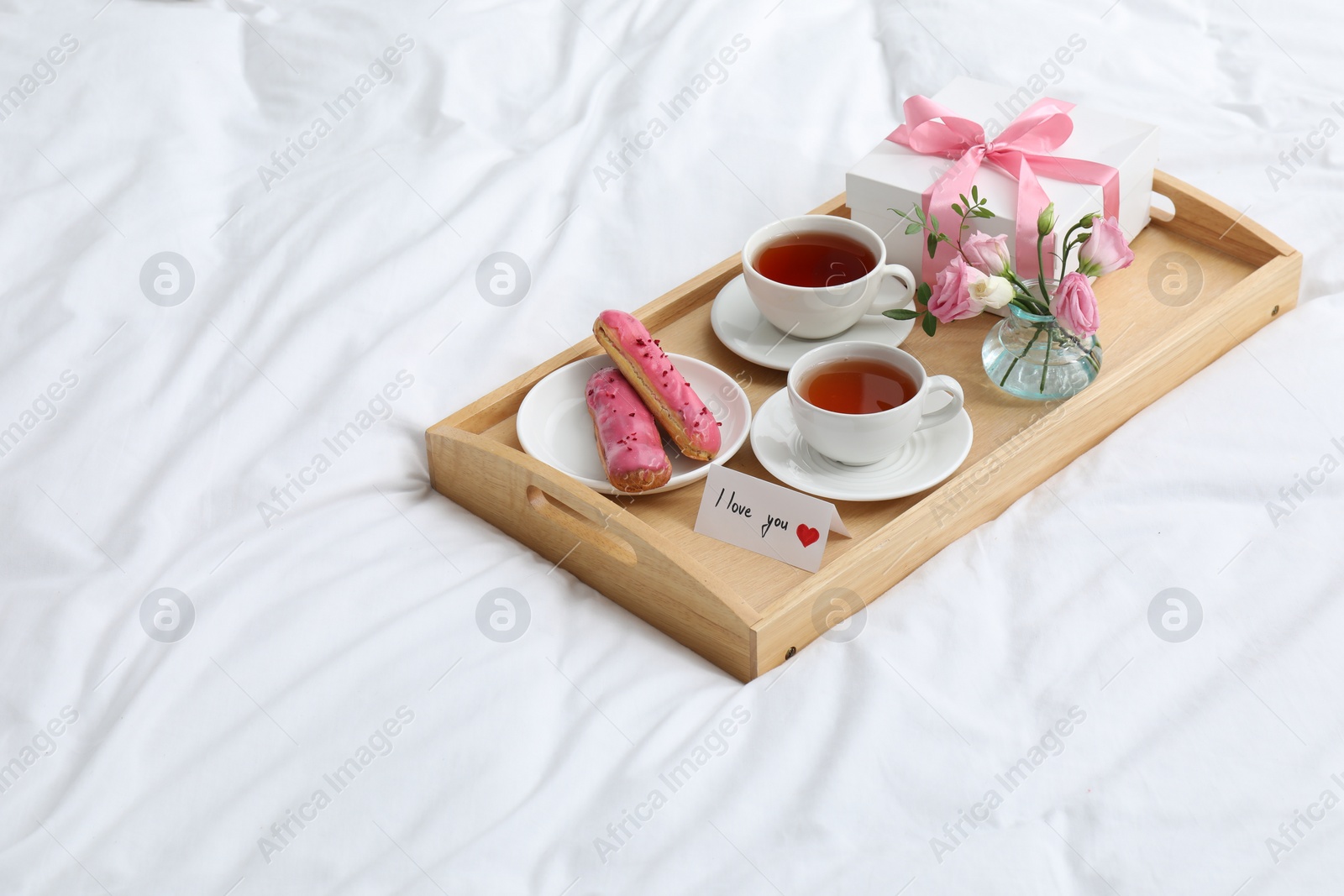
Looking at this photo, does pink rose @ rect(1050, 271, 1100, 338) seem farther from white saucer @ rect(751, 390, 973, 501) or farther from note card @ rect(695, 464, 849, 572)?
note card @ rect(695, 464, 849, 572)

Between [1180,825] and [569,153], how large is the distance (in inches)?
42.7

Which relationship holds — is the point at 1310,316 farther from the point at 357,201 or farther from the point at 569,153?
the point at 357,201

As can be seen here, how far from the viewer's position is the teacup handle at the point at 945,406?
1090 mm

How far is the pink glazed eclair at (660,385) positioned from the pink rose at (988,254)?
29cm

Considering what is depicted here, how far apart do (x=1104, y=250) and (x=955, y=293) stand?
5.5 inches

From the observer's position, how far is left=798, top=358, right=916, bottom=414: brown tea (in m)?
1.09

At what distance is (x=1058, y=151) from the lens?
130 centimetres

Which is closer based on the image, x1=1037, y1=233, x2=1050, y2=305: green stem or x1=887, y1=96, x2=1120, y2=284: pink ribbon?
x1=1037, y1=233, x2=1050, y2=305: green stem

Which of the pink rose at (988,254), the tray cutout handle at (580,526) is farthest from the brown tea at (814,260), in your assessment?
the tray cutout handle at (580,526)

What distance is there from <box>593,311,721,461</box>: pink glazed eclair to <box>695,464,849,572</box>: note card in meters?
0.03

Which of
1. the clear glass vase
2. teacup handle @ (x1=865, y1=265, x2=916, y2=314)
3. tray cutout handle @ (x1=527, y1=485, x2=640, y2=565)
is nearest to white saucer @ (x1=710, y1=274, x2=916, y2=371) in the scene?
teacup handle @ (x1=865, y1=265, x2=916, y2=314)

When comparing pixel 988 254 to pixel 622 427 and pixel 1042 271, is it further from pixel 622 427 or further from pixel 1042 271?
pixel 622 427

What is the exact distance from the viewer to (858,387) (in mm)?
1109

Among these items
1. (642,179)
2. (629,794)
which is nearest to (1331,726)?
(629,794)
